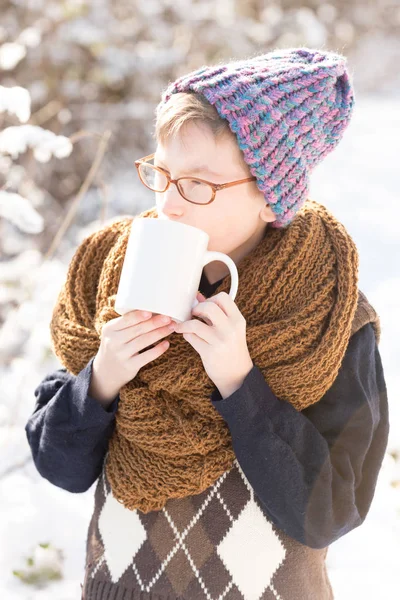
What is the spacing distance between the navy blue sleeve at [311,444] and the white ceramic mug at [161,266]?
26cm

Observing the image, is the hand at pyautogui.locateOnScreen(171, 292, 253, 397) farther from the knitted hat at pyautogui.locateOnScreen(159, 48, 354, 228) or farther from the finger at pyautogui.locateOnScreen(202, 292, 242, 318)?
the knitted hat at pyautogui.locateOnScreen(159, 48, 354, 228)

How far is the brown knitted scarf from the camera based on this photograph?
1.52 metres

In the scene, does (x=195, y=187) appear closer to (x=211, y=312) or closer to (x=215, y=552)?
(x=211, y=312)

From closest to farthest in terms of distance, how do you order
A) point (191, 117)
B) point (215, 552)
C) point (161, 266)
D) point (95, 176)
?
point (161, 266) < point (191, 117) < point (215, 552) < point (95, 176)

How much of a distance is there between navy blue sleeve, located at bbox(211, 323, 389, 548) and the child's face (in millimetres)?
329

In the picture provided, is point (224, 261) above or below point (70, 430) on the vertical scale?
above

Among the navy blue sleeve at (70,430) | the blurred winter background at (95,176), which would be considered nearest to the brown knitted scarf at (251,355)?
the navy blue sleeve at (70,430)

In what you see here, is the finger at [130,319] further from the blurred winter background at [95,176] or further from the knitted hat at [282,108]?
the blurred winter background at [95,176]

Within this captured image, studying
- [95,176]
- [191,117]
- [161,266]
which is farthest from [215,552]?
[95,176]

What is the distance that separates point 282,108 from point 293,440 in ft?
2.39

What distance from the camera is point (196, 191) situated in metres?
1.48

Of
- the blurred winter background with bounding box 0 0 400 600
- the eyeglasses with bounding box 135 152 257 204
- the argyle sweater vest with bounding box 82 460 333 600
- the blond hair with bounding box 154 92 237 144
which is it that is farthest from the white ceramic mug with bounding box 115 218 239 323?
the blurred winter background with bounding box 0 0 400 600

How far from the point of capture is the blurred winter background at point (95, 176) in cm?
255

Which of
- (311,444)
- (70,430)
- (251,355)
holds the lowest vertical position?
(70,430)
